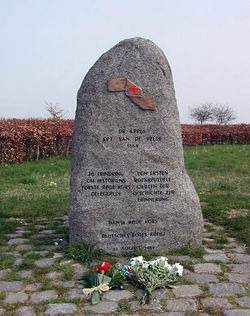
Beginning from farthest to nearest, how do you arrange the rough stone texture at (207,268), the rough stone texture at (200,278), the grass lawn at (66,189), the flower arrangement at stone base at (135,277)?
the grass lawn at (66,189) → the rough stone texture at (207,268) → the rough stone texture at (200,278) → the flower arrangement at stone base at (135,277)

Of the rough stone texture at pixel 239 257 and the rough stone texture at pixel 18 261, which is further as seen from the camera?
the rough stone texture at pixel 239 257

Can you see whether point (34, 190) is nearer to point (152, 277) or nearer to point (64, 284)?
point (64, 284)

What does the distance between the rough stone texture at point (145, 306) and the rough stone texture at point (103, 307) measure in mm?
149

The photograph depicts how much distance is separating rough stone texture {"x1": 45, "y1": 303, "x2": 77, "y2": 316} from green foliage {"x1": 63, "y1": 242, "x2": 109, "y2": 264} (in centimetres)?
103

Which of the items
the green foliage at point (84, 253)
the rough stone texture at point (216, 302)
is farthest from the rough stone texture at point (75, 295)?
the rough stone texture at point (216, 302)

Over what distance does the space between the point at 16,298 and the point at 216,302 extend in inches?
73.4

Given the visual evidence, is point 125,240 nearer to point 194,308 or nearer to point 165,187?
point 165,187

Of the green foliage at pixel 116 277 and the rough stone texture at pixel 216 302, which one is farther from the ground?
the green foliage at pixel 116 277

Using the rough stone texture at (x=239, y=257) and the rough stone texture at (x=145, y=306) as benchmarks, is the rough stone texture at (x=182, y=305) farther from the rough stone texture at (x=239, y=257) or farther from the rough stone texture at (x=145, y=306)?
the rough stone texture at (x=239, y=257)

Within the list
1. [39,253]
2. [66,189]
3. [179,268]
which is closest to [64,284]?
[39,253]

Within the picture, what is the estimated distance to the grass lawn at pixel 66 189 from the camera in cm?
740

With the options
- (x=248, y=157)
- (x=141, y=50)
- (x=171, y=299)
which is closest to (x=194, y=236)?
(x=171, y=299)

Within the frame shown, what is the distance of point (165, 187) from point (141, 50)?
1.70 metres

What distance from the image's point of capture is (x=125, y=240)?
203 inches
